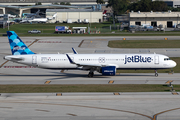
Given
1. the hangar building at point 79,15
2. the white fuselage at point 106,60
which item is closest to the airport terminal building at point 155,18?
the hangar building at point 79,15

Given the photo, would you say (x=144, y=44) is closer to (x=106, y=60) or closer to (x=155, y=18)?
(x=106, y=60)

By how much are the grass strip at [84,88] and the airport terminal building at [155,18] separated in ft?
334

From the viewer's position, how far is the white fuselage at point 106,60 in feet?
157

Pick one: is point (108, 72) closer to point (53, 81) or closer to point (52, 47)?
point (53, 81)

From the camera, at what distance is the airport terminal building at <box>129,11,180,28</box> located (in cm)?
13900

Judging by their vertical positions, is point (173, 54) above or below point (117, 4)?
below

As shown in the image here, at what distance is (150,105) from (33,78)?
933 inches

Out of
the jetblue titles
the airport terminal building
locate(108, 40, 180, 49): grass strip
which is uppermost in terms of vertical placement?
the airport terminal building

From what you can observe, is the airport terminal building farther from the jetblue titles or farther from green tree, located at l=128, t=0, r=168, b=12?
the jetblue titles

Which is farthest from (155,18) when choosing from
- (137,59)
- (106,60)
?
(106,60)

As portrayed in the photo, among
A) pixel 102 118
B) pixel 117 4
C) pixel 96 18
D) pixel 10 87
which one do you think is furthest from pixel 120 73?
pixel 117 4

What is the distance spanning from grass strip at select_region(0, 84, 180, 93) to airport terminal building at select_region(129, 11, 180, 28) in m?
102

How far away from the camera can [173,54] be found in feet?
233

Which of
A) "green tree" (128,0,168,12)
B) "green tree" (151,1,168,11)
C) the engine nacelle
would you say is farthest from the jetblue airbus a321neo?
"green tree" (151,1,168,11)
